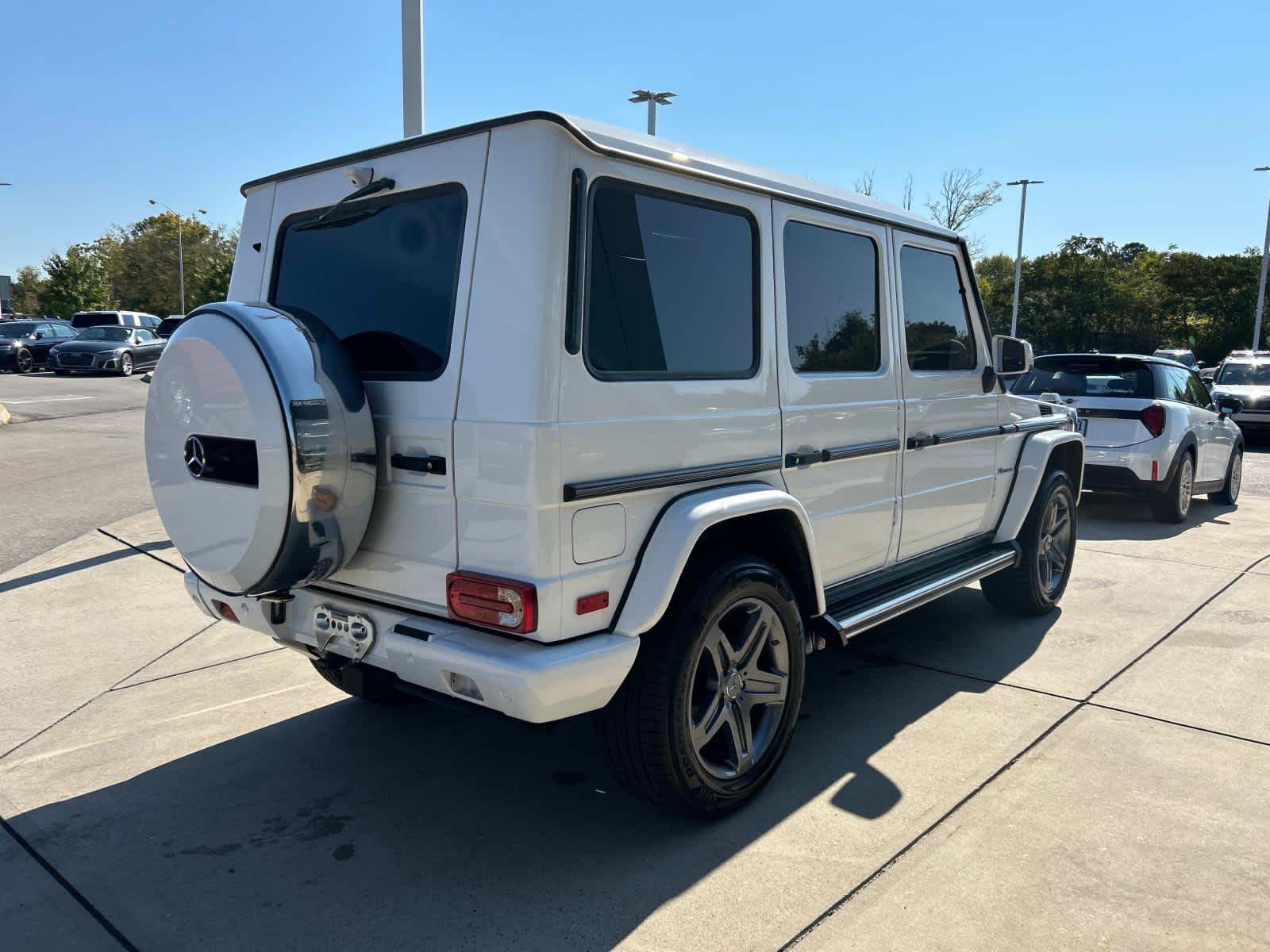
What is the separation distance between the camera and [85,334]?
26.5 metres

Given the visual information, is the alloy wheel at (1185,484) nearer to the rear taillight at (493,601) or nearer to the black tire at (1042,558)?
the black tire at (1042,558)

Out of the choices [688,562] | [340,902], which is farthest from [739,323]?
[340,902]

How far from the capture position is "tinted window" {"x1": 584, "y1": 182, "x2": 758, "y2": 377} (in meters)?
2.77

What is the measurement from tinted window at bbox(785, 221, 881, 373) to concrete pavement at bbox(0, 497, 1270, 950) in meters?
1.54

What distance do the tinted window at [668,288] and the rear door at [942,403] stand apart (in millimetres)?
1211

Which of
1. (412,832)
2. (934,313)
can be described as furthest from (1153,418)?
(412,832)

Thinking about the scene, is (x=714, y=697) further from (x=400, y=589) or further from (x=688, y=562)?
(x=400, y=589)

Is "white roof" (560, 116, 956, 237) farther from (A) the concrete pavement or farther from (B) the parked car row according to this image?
(B) the parked car row

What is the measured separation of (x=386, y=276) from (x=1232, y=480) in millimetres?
9693

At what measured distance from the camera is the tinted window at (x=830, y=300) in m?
3.53

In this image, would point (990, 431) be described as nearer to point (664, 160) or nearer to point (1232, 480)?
point (664, 160)

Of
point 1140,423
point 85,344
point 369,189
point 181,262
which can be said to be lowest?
point 1140,423

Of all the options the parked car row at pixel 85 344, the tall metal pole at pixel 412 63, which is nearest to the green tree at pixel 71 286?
the parked car row at pixel 85 344

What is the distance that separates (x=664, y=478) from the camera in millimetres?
2881
